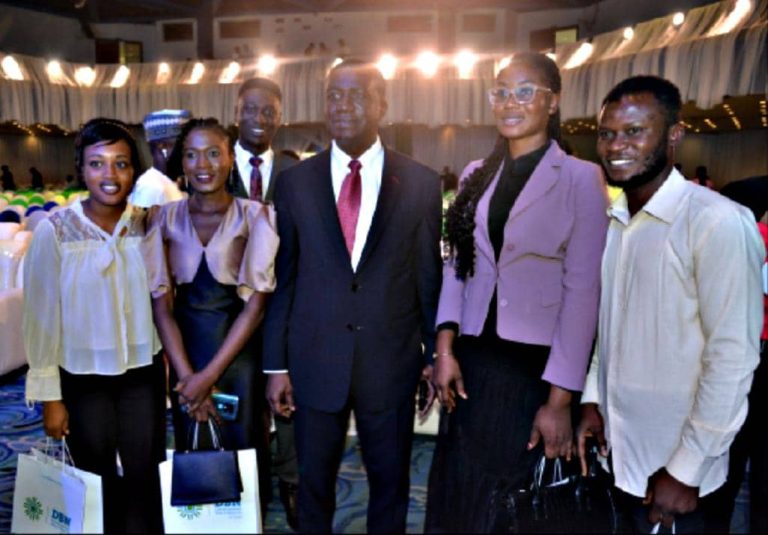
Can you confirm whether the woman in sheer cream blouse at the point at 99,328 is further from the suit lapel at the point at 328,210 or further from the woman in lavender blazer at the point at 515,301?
the woman in lavender blazer at the point at 515,301

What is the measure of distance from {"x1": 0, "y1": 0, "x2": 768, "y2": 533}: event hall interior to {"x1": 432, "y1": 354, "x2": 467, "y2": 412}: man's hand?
19.6ft

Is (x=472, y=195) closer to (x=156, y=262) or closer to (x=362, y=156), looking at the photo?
(x=362, y=156)

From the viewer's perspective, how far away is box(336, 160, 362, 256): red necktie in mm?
1967

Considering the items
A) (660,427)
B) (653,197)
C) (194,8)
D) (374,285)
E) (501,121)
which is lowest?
(660,427)

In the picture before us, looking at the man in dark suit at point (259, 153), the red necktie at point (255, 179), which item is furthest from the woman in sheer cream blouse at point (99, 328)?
the red necktie at point (255, 179)

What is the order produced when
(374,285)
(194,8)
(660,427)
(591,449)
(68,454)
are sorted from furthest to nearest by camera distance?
(194,8), (68,454), (374,285), (591,449), (660,427)

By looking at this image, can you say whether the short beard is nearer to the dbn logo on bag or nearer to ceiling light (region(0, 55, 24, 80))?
the dbn logo on bag

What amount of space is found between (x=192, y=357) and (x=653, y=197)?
4.82 feet

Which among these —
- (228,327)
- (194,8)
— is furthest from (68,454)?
(194,8)

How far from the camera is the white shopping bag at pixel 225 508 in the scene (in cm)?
183

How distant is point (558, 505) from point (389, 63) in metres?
13.5

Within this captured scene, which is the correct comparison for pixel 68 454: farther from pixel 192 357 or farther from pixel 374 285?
pixel 374 285

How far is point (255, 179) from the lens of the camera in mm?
3014

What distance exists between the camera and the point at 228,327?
2.11 m
